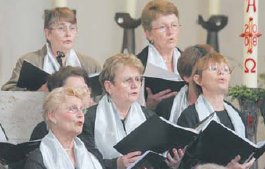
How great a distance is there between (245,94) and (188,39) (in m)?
1.67

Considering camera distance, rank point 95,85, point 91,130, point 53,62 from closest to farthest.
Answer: point 91,130, point 95,85, point 53,62

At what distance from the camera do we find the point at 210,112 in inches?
196

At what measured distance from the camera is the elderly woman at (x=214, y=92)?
16.4 feet

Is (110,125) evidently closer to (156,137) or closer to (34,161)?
(156,137)

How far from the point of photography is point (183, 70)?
5.20m

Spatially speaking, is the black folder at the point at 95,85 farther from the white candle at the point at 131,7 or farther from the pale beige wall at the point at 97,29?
the pale beige wall at the point at 97,29

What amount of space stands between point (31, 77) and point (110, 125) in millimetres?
504

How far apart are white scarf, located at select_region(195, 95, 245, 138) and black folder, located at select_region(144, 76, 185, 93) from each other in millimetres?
231

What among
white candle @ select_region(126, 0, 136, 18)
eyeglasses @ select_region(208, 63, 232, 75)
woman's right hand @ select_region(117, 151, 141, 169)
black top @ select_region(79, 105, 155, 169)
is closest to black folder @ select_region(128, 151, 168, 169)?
woman's right hand @ select_region(117, 151, 141, 169)

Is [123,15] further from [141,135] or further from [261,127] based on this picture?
[141,135]

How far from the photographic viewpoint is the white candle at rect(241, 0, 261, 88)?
552 cm

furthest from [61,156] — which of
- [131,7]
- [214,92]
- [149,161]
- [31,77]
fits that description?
[131,7]

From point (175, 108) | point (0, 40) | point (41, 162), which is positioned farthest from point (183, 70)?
point (0, 40)

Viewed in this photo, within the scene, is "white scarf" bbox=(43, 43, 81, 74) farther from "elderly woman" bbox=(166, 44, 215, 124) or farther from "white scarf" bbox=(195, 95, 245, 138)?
"white scarf" bbox=(195, 95, 245, 138)
